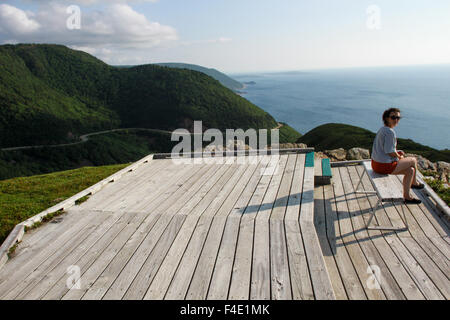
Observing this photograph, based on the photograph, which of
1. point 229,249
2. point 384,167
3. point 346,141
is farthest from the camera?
point 346,141

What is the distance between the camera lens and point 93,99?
122m

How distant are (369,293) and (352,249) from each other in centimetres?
100

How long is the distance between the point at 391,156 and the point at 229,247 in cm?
338

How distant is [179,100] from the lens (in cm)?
10825

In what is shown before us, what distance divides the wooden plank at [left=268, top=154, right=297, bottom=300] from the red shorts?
1579 mm

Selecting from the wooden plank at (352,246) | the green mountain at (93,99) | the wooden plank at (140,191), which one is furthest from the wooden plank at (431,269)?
the green mountain at (93,99)

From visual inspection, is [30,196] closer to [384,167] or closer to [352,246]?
[352,246]

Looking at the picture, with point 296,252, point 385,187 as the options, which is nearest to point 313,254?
point 296,252

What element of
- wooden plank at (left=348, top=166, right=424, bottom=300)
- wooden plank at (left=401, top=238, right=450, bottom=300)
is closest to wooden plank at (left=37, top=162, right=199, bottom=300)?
wooden plank at (left=348, top=166, right=424, bottom=300)

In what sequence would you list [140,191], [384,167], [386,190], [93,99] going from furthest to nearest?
[93,99], [140,191], [384,167], [386,190]

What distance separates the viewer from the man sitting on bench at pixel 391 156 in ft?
17.4

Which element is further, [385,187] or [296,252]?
[385,187]
